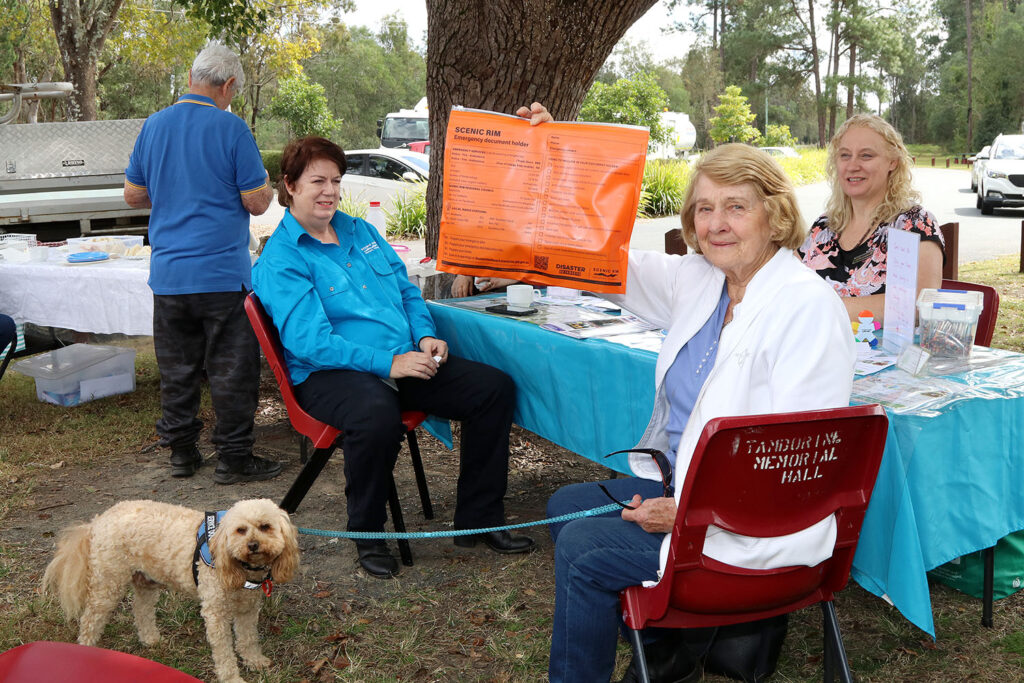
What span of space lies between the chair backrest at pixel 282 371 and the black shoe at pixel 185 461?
1.38 meters

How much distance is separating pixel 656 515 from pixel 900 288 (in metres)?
1.22

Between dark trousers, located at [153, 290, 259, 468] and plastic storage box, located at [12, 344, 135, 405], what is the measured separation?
1558 millimetres

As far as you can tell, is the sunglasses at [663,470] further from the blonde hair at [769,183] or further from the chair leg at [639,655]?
the blonde hair at [769,183]

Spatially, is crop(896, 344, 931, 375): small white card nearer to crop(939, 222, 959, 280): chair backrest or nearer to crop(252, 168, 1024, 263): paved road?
crop(939, 222, 959, 280): chair backrest

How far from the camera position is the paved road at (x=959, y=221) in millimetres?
12039

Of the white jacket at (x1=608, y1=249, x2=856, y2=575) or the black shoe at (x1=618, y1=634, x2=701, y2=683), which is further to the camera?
the black shoe at (x1=618, y1=634, x2=701, y2=683)

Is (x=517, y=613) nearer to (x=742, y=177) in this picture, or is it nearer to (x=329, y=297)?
(x=329, y=297)

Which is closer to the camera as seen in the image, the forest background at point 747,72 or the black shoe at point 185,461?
the black shoe at point 185,461

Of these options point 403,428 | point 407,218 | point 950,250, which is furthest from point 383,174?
point 403,428

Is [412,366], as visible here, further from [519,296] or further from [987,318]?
[987,318]

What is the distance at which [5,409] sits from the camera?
219 inches

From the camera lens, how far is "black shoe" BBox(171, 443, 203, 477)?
14.6ft

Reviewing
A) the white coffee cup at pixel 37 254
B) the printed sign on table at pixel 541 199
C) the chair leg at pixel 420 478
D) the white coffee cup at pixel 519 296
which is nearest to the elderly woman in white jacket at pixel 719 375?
the printed sign on table at pixel 541 199

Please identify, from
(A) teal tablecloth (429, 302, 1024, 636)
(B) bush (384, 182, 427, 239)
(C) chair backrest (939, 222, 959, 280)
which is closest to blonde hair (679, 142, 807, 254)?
(A) teal tablecloth (429, 302, 1024, 636)
